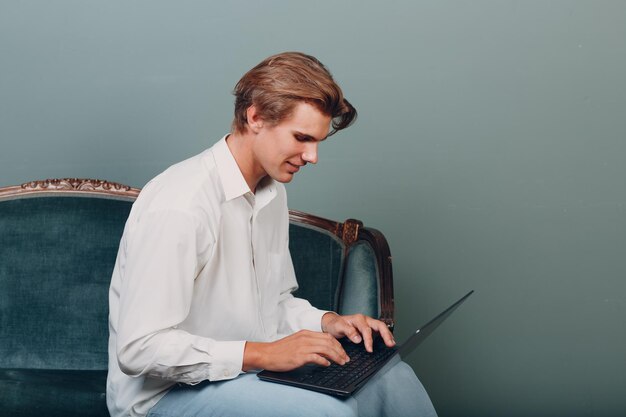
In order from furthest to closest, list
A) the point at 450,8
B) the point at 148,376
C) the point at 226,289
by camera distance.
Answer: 1. the point at 450,8
2. the point at 226,289
3. the point at 148,376

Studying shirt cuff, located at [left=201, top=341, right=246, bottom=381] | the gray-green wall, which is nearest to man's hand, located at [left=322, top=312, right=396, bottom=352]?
shirt cuff, located at [left=201, top=341, right=246, bottom=381]

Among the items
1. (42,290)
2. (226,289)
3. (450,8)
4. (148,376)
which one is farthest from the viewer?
(450,8)

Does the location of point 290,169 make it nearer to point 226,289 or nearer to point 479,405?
point 226,289

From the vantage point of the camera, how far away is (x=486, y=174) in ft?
9.20

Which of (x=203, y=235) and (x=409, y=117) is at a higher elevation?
(x=409, y=117)

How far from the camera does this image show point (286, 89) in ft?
5.79

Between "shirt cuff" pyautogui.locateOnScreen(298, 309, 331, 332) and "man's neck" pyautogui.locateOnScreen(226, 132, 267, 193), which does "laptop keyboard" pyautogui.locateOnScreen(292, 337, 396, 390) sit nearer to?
"shirt cuff" pyautogui.locateOnScreen(298, 309, 331, 332)

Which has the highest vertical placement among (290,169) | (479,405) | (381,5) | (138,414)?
(381,5)

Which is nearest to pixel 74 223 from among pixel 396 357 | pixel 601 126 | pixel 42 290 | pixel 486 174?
pixel 42 290

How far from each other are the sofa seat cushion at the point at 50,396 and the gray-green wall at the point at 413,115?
2.69ft

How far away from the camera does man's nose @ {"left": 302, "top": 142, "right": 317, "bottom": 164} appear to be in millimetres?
1787

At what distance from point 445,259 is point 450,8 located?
86 cm

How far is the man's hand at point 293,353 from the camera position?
1.54 meters

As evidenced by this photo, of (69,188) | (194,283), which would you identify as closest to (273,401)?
(194,283)
